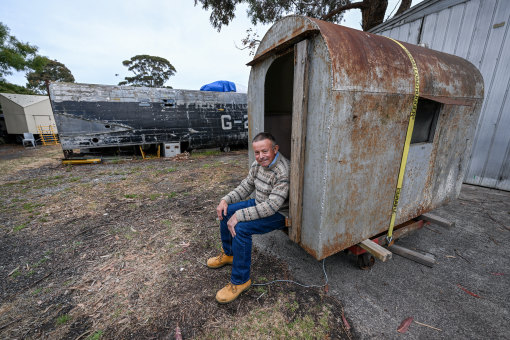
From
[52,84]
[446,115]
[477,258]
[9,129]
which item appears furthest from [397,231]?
[9,129]

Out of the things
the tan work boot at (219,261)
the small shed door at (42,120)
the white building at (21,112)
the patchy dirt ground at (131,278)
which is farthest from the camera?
the small shed door at (42,120)

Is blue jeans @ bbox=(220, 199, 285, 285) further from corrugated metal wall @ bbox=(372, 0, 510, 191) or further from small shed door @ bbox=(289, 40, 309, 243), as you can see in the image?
corrugated metal wall @ bbox=(372, 0, 510, 191)

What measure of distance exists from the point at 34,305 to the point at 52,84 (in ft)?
33.0

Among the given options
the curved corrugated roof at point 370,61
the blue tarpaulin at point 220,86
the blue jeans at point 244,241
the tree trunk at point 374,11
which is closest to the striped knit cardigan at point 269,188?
the blue jeans at point 244,241

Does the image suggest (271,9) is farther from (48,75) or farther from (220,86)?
(48,75)

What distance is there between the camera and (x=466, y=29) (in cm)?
539

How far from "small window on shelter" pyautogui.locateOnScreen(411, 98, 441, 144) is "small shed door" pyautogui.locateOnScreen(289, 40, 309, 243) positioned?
1.70 metres

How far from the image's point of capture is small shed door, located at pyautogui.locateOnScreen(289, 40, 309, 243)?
202 centimetres

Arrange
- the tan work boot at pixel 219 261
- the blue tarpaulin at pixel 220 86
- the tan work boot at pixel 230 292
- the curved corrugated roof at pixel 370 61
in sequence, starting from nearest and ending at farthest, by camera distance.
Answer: the curved corrugated roof at pixel 370 61, the tan work boot at pixel 230 292, the tan work boot at pixel 219 261, the blue tarpaulin at pixel 220 86

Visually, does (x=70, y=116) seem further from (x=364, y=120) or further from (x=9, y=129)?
(x=9, y=129)

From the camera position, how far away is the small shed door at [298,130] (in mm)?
2016

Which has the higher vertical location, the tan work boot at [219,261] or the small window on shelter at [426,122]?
the small window on shelter at [426,122]

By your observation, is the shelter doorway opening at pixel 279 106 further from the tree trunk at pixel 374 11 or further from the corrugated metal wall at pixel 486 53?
the tree trunk at pixel 374 11

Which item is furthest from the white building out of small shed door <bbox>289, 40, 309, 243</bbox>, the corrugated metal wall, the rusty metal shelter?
the corrugated metal wall
